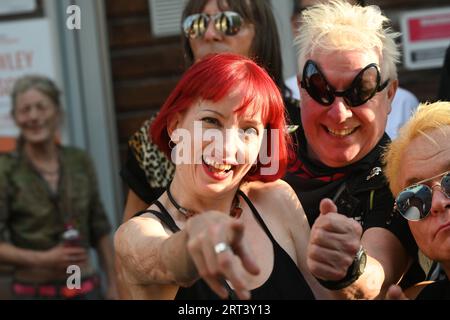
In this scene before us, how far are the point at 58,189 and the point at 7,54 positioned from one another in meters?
1.08

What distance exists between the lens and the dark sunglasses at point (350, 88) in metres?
2.77

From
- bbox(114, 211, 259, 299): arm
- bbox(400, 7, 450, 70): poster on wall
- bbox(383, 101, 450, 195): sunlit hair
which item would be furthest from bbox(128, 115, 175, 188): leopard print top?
bbox(400, 7, 450, 70): poster on wall

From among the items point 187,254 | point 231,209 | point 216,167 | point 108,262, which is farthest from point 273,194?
point 108,262

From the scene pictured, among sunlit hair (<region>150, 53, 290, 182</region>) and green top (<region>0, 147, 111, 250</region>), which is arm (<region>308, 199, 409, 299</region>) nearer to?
sunlit hair (<region>150, 53, 290, 182</region>)

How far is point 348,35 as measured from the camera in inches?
110

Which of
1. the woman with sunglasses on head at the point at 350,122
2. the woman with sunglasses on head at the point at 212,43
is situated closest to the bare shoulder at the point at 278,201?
the woman with sunglasses on head at the point at 350,122

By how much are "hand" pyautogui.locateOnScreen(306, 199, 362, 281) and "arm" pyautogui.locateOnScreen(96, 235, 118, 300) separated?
231 centimetres

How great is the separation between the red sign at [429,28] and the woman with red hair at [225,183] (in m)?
2.88

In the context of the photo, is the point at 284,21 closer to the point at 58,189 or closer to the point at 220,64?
the point at 58,189

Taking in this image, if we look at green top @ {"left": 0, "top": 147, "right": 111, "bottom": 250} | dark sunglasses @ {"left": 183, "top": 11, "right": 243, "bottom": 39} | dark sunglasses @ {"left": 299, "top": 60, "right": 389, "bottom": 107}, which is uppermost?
dark sunglasses @ {"left": 183, "top": 11, "right": 243, "bottom": 39}

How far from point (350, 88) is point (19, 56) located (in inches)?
113

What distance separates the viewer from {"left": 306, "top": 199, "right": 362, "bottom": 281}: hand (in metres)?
2.08

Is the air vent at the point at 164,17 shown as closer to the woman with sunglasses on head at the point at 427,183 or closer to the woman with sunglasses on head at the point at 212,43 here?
the woman with sunglasses on head at the point at 212,43

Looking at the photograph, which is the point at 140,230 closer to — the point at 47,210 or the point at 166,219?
the point at 166,219
